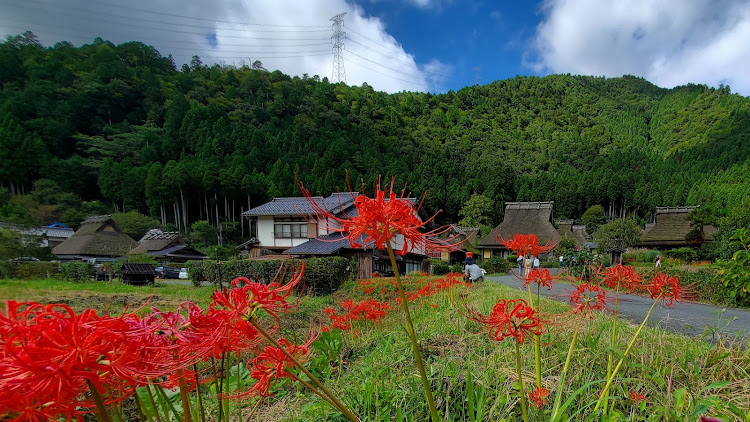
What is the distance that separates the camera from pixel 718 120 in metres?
58.8

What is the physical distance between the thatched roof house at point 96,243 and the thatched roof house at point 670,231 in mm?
44874

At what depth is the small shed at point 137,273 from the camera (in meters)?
14.7

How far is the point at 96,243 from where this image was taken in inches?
1063

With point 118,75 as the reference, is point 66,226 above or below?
below

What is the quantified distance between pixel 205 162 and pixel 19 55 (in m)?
25.3

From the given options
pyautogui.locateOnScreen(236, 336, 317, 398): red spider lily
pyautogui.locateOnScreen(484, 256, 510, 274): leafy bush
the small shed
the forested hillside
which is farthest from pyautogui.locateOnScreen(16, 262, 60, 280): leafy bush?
pyautogui.locateOnScreen(484, 256, 510, 274): leafy bush

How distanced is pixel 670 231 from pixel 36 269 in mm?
43685

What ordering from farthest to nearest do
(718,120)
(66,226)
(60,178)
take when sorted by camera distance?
(718,120), (60,178), (66,226)

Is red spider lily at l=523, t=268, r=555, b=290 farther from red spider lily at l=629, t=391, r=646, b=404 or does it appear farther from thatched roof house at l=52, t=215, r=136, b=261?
thatched roof house at l=52, t=215, r=136, b=261

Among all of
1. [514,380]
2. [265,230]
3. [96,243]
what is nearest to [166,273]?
[265,230]

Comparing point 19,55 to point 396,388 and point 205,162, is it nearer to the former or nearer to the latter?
point 205,162

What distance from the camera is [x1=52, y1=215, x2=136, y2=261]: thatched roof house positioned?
26359 mm

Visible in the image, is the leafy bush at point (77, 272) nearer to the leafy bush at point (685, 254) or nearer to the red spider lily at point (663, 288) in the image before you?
the red spider lily at point (663, 288)

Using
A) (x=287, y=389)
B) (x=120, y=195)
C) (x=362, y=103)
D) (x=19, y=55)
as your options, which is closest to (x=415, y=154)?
(x=362, y=103)
